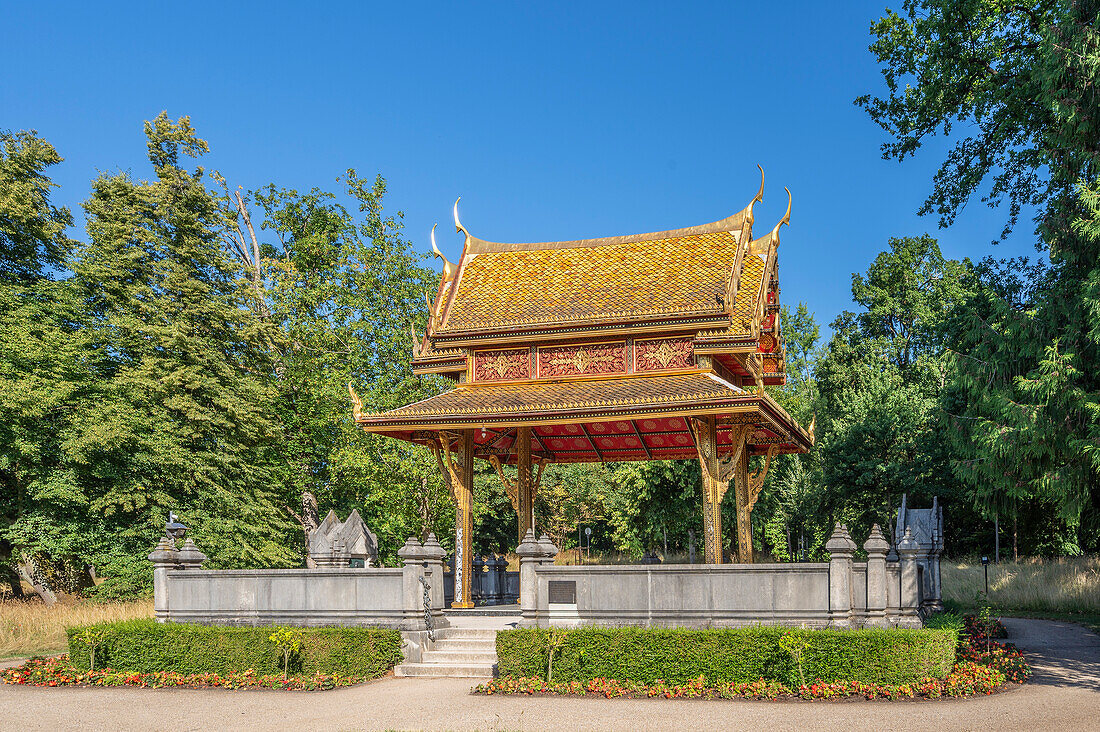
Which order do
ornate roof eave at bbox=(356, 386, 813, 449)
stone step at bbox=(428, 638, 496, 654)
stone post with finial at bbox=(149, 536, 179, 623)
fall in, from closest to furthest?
stone step at bbox=(428, 638, 496, 654)
stone post with finial at bbox=(149, 536, 179, 623)
ornate roof eave at bbox=(356, 386, 813, 449)

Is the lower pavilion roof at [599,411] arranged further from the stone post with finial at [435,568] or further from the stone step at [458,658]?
the stone step at [458,658]

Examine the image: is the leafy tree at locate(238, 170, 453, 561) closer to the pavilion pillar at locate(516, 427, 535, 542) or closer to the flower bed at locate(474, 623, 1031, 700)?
the pavilion pillar at locate(516, 427, 535, 542)

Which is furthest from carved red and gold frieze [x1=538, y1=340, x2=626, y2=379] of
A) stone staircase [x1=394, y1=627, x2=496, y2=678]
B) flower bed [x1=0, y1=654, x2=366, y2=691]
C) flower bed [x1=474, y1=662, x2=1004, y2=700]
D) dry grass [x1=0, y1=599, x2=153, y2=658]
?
dry grass [x1=0, y1=599, x2=153, y2=658]

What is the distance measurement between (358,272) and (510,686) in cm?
2669

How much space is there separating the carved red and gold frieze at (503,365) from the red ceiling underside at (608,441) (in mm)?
1584

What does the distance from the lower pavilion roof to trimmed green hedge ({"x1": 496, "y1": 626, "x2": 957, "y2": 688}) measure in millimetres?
5742

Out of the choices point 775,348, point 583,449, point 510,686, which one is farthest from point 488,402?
point 775,348

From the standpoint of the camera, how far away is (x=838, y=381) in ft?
169

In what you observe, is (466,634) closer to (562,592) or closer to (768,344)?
(562,592)

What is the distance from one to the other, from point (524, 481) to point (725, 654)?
32.1ft

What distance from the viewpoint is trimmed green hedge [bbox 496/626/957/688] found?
12.9 m

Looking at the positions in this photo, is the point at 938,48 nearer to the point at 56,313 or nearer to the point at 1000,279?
the point at 1000,279

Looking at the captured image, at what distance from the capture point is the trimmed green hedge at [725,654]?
1288cm

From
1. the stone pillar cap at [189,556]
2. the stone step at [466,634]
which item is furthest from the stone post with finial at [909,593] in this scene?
the stone pillar cap at [189,556]
